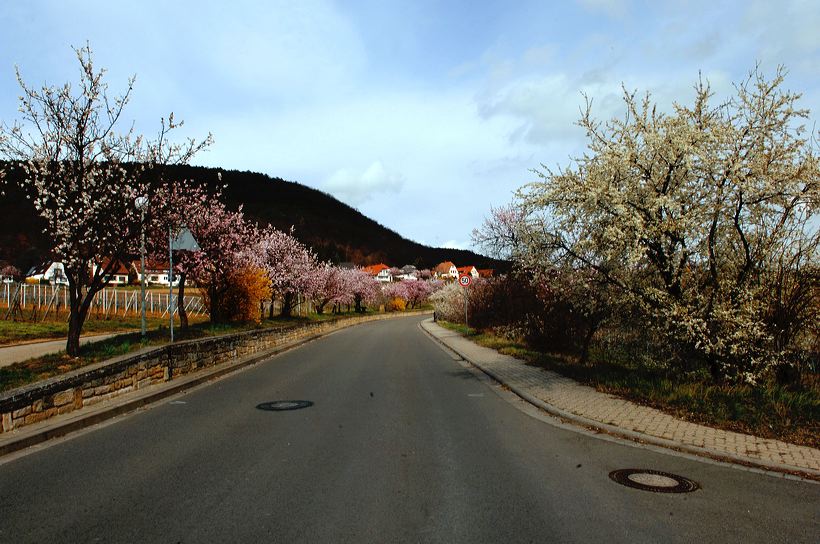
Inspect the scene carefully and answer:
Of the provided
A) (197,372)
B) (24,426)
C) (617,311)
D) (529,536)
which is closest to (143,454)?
(24,426)

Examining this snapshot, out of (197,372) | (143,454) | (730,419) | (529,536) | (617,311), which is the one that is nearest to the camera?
(529,536)

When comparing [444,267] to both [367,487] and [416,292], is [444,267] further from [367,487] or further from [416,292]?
[367,487]

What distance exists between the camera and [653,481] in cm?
541

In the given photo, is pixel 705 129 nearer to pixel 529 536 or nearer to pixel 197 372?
pixel 529 536

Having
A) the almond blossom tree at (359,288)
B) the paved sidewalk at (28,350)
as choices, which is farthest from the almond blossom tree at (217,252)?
the almond blossom tree at (359,288)

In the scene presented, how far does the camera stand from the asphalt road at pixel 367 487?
4.18 metres

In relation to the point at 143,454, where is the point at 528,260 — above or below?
above

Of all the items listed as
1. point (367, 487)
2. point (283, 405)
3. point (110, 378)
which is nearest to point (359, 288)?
point (283, 405)

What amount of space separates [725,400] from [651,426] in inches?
65.8

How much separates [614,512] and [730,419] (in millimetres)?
4148

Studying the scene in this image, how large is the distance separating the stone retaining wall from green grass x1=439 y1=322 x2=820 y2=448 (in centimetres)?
843

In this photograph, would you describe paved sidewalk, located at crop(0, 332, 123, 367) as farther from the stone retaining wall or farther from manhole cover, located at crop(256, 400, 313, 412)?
manhole cover, located at crop(256, 400, 313, 412)

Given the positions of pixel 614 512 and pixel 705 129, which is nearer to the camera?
pixel 614 512

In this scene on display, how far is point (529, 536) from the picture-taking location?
405 centimetres
